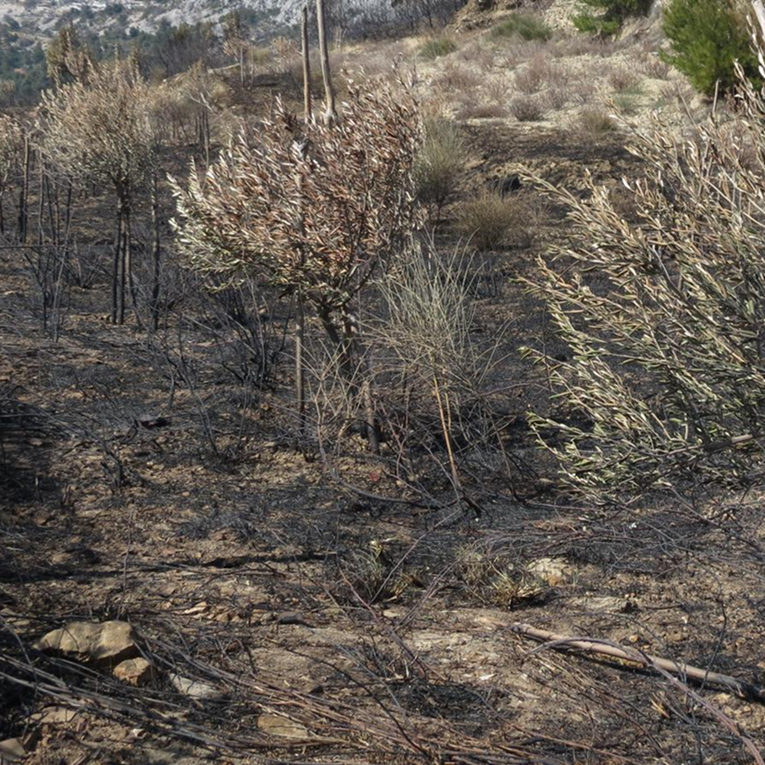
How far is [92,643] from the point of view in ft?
11.5

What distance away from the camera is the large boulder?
346 centimetres

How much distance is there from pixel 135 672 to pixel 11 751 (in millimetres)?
514

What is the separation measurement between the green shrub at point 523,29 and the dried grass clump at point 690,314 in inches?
939

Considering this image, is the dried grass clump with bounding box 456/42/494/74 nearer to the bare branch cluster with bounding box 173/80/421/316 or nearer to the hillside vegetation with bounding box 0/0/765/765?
the hillside vegetation with bounding box 0/0/765/765

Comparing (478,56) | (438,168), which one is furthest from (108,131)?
(478,56)

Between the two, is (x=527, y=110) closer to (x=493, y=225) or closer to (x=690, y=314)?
(x=493, y=225)

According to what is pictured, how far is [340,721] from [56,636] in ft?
3.91

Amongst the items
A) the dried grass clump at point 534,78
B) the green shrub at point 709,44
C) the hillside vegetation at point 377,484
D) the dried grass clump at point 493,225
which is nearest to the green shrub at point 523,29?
the dried grass clump at point 534,78

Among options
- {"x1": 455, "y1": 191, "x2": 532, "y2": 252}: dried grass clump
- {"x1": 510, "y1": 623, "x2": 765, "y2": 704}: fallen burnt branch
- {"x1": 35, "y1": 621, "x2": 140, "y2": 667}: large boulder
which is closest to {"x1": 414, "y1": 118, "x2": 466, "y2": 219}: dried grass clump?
{"x1": 455, "y1": 191, "x2": 532, "y2": 252}: dried grass clump

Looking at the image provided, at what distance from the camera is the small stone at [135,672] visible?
3.42m

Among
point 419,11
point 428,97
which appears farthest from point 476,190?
point 419,11

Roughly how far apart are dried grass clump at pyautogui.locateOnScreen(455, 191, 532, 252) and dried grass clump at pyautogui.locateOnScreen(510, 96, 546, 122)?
5.86m

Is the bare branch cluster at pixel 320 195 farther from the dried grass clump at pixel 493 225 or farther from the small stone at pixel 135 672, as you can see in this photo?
the dried grass clump at pixel 493 225

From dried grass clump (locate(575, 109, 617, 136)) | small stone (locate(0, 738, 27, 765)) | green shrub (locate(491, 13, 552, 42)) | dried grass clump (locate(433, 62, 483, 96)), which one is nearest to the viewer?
small stone (locate(0, 738, 27, 765))
